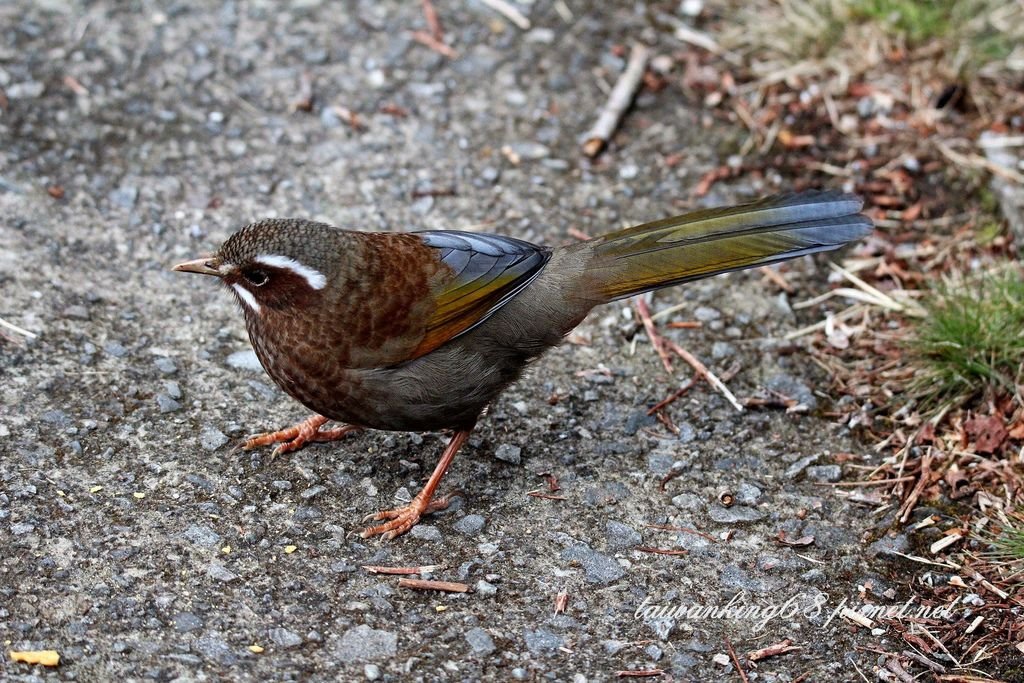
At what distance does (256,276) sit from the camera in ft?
16.2

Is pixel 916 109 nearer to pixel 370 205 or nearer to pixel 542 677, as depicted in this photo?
pixel 370 205

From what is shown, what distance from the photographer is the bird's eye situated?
4914 mm

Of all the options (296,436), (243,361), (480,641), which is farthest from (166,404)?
(480,641)

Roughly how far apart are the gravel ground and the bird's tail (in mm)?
884

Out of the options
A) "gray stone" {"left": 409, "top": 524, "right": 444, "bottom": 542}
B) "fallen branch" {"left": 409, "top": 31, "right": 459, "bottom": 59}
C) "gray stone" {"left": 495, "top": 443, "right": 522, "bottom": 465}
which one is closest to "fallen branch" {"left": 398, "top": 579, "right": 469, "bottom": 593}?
"gray stone" {"left": 409, "top": 524, "right": 444, "bottom": 542}

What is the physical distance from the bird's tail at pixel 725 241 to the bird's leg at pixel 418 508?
968 millimetres

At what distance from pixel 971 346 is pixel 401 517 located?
287 centimetres

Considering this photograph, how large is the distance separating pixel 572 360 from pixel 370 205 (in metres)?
1.68

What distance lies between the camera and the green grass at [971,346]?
5.53 metres

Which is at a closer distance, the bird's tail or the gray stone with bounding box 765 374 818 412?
the bird's tail

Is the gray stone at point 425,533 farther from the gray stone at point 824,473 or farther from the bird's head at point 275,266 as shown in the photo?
the gray stone at point 824,473

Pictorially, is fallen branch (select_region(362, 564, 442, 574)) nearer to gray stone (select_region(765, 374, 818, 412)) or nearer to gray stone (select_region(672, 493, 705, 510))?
gray stone (select_region(672, 493, 705, 510))

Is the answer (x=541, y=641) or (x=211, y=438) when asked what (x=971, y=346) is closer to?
(x=541, y=641)

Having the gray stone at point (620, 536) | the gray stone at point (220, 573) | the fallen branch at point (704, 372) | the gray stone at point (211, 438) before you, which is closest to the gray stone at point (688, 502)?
the gray stone at point (620, 536)
